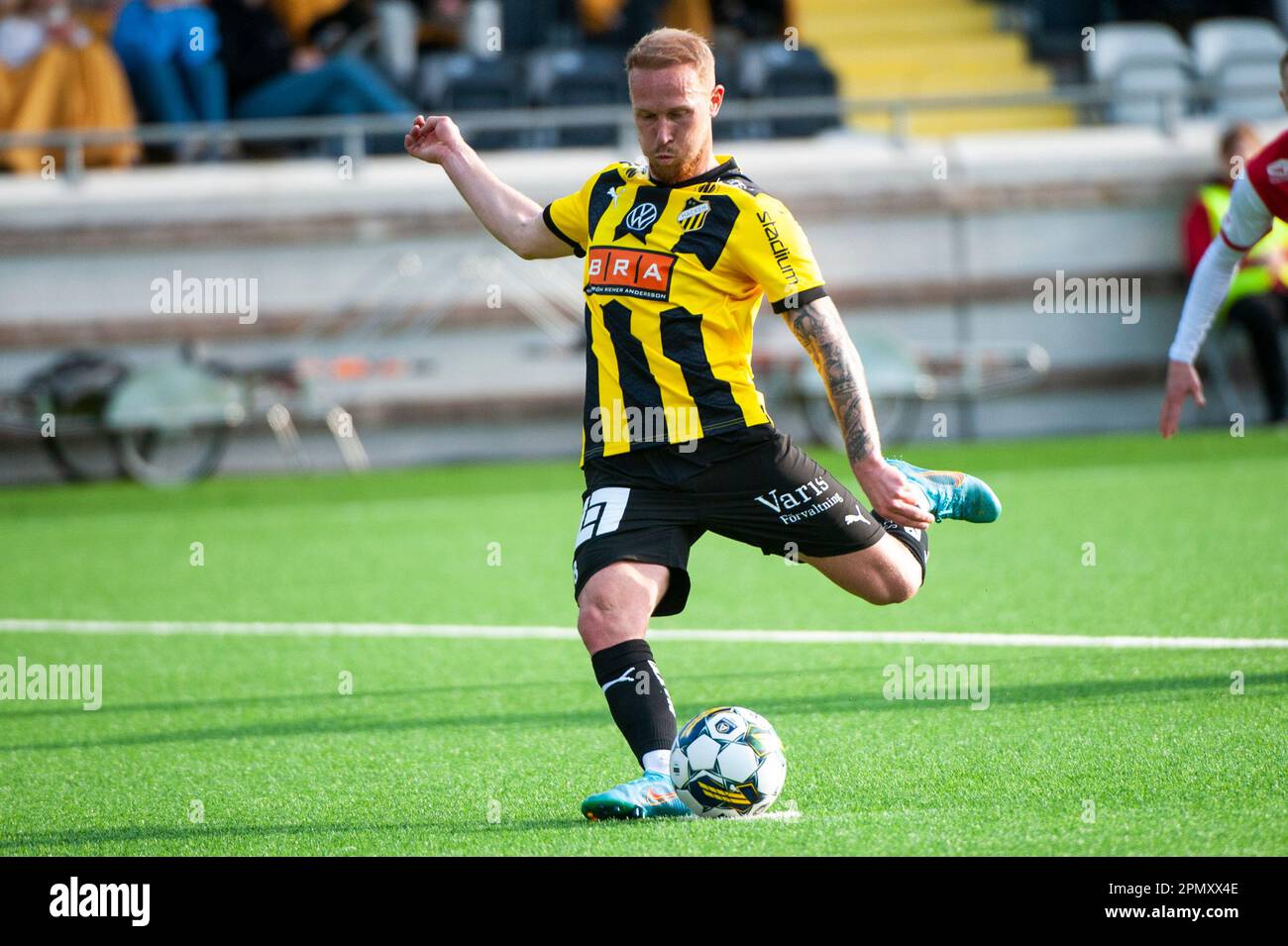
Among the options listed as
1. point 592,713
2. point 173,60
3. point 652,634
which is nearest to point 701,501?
point 592,713

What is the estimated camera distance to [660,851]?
452 centimetres

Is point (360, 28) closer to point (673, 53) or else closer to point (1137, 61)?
point (1137, 61)

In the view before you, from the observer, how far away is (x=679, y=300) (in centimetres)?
525

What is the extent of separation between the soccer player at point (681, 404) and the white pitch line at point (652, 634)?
2.39 meters

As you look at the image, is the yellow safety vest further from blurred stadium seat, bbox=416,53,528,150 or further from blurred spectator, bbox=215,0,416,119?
blurred spectator, bbox=215,0,416,119

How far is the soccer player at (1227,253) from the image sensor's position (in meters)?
6.38

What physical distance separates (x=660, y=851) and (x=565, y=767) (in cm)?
131

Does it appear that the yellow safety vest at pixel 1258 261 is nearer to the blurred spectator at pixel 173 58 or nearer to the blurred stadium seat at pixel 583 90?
the blurred stadium seat at pixel 583 90

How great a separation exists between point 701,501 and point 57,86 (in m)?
15.8

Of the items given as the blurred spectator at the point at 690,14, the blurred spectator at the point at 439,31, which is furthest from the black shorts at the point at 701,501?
the blurred spectator at the point at 690,14

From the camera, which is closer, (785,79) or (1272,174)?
(1272,174)

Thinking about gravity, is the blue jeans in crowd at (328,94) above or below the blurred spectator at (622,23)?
below
